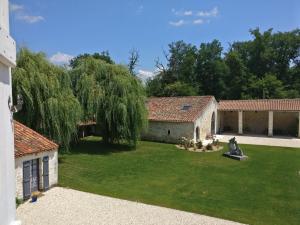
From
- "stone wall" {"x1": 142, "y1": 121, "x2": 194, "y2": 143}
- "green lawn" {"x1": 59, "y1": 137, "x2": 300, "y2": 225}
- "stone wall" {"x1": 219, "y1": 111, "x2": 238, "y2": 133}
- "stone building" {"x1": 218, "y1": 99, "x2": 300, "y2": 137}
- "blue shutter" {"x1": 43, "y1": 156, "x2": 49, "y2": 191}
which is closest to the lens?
"green lawn" {"x1": 59, "y1": 137, "x2": 300, "y2": 225}

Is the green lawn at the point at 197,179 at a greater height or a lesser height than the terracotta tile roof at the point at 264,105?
lesser

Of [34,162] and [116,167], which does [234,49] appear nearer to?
[116,167]

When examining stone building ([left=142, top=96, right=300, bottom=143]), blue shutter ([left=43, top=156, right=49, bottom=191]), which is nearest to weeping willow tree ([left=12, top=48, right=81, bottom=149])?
blue shutter ([left=43, top=156, right=49, bottom=191])

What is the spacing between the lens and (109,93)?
20578mm

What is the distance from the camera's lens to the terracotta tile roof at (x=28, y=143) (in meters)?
10.8

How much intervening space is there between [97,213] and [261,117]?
27.4 m

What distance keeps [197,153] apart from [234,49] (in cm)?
3534

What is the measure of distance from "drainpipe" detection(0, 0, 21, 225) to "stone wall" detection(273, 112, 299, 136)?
1299 inches

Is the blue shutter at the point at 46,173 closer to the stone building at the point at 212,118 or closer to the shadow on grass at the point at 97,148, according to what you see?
the shadow on grass at the point at 97,148

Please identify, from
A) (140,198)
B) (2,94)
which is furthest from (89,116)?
(2,94)

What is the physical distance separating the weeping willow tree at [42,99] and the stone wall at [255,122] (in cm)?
2339

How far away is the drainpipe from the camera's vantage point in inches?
87.1

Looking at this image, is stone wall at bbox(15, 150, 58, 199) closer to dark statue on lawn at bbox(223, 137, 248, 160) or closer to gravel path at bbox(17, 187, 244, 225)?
gravel path at bbox(17, 187, 244, 225)

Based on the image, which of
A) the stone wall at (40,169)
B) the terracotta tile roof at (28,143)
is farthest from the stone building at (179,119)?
the terracotta tile roof at (28,143)
